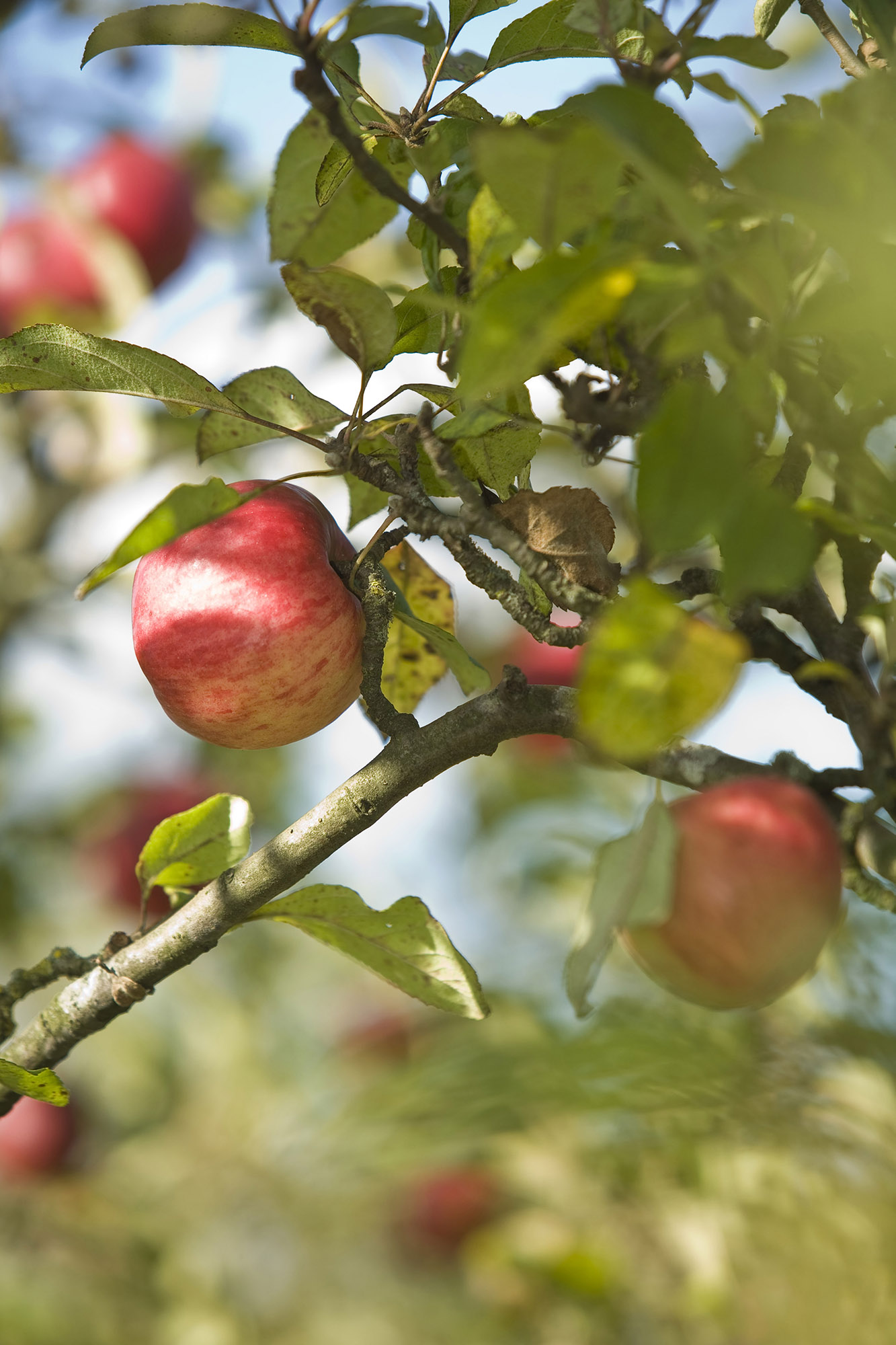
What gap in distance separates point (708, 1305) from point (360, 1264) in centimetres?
175

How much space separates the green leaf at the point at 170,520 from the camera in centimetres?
41

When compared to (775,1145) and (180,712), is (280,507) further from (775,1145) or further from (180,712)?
(775,1145)

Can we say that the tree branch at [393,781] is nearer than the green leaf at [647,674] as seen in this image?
No

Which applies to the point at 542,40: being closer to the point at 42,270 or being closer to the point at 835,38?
the point at 835,38

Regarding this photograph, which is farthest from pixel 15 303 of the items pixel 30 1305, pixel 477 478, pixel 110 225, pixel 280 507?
pixel 30 1305

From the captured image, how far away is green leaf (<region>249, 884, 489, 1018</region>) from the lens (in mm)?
567

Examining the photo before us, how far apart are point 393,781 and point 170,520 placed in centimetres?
19

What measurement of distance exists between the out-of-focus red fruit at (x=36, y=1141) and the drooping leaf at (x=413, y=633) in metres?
1.67

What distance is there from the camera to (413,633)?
2.34ft

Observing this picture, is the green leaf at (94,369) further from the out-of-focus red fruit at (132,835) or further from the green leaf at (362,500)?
the out-of-focus red fruit at (132,835)

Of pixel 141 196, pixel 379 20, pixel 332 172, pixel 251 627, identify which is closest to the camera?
pixel 379 20

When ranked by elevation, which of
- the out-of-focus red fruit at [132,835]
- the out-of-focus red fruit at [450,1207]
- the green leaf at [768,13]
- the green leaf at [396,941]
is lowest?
the green leaf at [396,941]

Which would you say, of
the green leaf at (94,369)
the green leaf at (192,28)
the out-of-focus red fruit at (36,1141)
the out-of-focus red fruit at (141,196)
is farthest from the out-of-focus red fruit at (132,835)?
the green leaf at (192,28)

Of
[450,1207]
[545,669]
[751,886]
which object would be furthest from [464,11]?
[450,1207]
